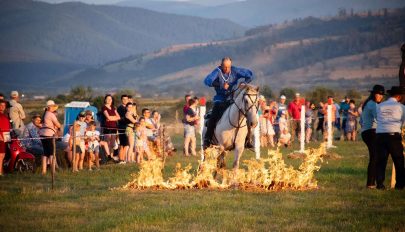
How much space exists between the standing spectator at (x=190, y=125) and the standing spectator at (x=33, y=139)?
6363 mm

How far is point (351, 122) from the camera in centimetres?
3600

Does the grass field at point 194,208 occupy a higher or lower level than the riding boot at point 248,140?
lower

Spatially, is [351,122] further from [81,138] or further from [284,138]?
[81,138]

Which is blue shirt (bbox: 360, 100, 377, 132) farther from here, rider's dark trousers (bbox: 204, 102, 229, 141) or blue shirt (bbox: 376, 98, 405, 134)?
rider's dark trousers (bbox: 204, 102, 229, 141)

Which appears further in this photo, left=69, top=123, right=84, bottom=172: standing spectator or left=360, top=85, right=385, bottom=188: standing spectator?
left=69, top=123, right=84, bottom=172: standing spectator

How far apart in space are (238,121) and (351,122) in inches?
763

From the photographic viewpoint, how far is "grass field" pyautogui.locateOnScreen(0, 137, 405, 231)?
12906mm

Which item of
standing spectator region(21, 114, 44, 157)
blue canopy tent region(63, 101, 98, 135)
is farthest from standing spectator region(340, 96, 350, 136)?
standing spectator region(21, 114, 44, 157)

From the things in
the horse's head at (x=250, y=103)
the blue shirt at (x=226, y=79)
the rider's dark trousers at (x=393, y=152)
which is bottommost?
the rider's dark trousers at (x=393, y=152)

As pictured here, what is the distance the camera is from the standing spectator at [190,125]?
2802 centimetres

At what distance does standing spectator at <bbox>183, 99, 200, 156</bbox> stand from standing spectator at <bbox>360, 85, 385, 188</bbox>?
10.8m

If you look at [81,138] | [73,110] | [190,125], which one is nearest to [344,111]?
[190,125]

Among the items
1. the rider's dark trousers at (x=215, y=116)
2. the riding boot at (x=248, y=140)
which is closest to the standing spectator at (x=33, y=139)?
the rider's dark trousers at (x=215, y=116)

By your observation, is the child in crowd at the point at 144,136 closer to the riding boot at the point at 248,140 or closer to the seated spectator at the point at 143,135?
the seated spectator at the point at 143,135
